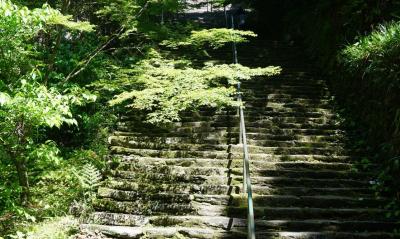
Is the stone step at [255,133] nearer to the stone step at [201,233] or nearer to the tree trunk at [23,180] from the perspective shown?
the tree trunk at [23,180]

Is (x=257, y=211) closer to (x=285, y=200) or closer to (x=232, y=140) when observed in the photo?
(x=285, y=200)

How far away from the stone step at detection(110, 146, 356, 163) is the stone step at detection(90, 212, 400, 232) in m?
Result: 1.90

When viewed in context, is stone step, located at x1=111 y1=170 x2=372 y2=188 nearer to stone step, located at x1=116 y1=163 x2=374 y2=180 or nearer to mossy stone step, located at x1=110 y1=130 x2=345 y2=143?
stone step, located at x1=116 y1=163 x2=374 y2=180

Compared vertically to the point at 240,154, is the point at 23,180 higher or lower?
lower

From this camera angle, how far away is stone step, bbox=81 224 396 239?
5488 mm

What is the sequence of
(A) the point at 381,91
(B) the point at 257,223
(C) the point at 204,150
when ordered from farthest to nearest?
(C) the point at 204,150 < (A) the point at 381,91 < (B) the point at 257,223

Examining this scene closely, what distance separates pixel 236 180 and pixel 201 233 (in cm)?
151

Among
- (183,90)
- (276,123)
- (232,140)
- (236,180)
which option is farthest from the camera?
(276,123)

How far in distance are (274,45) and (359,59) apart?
626cm

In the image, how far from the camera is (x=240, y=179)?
A: 6.98 m

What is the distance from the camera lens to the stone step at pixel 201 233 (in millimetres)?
5488

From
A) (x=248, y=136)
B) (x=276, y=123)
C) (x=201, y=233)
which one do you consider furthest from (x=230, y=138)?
(x=201, y=233)

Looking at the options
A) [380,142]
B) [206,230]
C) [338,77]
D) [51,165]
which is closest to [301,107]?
[338,77]

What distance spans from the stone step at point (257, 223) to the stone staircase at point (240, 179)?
0.05 feet
